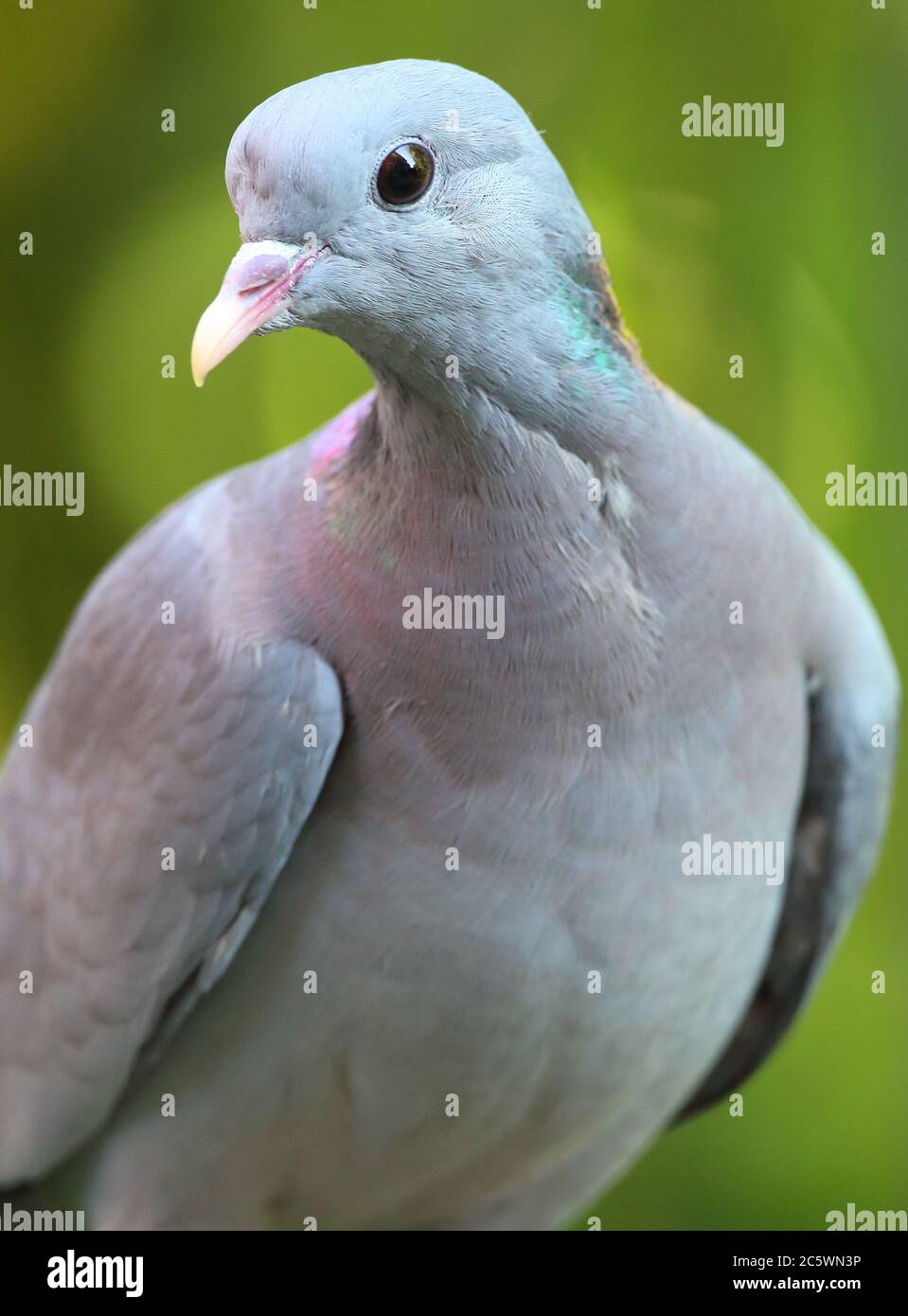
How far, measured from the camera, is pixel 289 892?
1.61 meters

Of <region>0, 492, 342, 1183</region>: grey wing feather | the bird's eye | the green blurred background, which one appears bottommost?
<region>0, 492, 342, 1183</region>: grey wing feather

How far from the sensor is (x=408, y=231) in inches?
49.1

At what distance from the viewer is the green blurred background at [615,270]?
7.49 ft

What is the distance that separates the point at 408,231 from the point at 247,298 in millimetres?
152

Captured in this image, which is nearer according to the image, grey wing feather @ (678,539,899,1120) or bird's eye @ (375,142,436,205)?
bird's eye @ (375,142,436,205)

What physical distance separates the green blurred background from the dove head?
3.22 feet

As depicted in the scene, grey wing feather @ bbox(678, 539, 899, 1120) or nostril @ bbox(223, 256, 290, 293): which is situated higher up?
nostril @ bbox(223, 256, 290, 293)

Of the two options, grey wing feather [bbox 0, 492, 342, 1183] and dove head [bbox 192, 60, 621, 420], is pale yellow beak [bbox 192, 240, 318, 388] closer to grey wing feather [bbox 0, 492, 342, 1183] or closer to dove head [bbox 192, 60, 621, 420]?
dove head [bbox 192, 60, 621, 420]

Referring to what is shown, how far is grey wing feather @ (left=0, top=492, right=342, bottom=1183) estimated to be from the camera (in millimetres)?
1506

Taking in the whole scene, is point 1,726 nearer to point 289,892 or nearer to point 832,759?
point 289,892

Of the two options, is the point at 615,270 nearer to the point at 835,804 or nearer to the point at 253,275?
the point at 835,804

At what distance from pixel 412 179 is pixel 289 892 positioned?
0.76m

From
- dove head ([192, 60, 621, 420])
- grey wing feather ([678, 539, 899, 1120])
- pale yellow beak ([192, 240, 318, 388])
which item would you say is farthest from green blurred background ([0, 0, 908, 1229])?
pale yellow beak ([192, 240, 318, 388])
